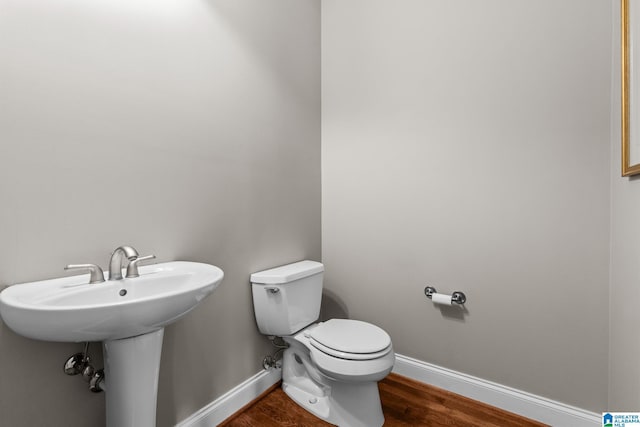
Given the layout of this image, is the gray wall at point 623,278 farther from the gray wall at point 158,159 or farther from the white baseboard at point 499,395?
the gray wall at point 158,159

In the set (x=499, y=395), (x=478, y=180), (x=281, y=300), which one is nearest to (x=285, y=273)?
(x=281, y=300)

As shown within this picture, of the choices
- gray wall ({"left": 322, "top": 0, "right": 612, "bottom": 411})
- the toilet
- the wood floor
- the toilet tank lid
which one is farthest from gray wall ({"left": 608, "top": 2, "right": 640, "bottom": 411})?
the toilet tank lid

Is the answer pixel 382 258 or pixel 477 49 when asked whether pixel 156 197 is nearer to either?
pixel 382 258

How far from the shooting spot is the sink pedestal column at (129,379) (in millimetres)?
852

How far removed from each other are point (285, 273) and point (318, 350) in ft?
1.31

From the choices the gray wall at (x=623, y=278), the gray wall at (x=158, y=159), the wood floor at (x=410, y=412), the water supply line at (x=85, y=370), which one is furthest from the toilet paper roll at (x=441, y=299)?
the water supply line at (x=85, y=370)

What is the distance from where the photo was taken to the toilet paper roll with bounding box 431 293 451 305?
5.04ft

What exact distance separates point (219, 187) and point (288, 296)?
634 mm

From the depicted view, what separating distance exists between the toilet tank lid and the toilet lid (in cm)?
29

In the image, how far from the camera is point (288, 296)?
1479 mm

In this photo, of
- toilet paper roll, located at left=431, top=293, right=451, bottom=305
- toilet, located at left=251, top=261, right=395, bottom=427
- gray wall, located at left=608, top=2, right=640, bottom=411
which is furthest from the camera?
toilet paper roll, located at left=431, top=293, right=451, bottom=305

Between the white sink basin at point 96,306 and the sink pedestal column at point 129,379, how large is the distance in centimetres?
10

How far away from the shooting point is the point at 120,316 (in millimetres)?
687

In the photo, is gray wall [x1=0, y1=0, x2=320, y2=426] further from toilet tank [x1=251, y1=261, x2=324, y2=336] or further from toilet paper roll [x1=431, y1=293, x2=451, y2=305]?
toilet paper roll [x1=431, y1=293, x2=451, y2=305]
